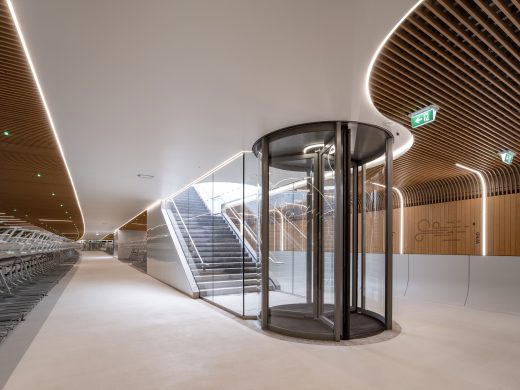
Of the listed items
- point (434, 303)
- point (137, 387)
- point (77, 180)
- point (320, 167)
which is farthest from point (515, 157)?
point (77, 180)

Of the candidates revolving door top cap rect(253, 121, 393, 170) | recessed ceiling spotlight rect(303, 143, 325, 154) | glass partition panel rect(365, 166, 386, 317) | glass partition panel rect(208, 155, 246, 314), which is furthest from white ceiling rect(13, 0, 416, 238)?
glass partition panel rect(208, 155, 246, 314)

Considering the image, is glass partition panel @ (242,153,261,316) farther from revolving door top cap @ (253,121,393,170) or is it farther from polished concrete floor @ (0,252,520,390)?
polished concrete floor @ (0,252,520,390)

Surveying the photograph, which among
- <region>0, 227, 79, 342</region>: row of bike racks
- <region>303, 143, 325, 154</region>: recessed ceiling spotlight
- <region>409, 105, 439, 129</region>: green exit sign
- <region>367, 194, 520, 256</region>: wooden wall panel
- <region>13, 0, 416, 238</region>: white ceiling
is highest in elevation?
<region>13, 0, 416, 238</region>: white ceiling

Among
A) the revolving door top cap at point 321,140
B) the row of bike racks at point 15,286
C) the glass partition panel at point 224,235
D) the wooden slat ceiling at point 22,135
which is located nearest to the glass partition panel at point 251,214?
the glass partition panel at point 224,235

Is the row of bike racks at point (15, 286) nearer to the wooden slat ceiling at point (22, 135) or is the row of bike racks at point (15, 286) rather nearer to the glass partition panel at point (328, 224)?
the wooden slat ceiling at point (22, 135)

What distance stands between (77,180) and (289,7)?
8.06 m

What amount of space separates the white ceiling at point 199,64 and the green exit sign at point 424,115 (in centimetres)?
44

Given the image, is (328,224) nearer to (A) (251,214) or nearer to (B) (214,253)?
(A) (251,214)

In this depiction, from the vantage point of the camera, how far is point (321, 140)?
200 inches

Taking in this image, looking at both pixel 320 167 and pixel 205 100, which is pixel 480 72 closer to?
pixel 320 167

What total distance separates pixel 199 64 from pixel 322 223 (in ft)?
9.46

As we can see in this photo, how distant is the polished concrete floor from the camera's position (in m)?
3.18

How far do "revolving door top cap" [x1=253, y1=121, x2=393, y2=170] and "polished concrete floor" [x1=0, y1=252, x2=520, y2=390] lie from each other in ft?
8.62

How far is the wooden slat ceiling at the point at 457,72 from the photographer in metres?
2.69
